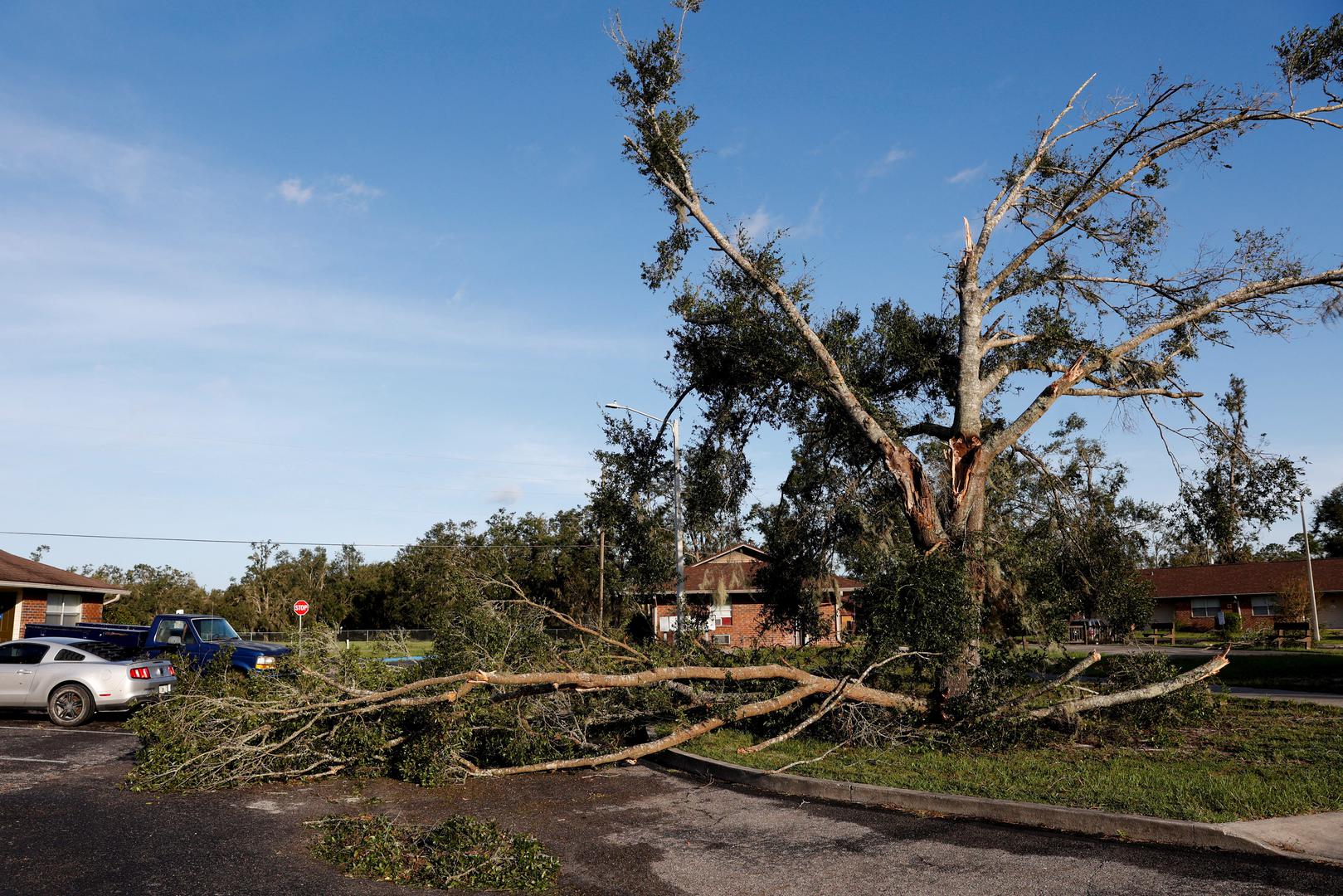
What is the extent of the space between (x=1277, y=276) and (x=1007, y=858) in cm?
1181

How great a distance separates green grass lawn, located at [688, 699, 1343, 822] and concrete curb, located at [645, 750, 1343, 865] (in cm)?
20

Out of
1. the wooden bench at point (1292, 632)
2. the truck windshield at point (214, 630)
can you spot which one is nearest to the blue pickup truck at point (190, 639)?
the truck windshield at point (214, 630)

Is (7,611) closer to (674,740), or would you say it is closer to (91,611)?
(91,611)

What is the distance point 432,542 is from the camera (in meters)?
53.1

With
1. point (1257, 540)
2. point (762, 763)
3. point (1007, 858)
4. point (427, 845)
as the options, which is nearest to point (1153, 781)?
point (1007, 858)

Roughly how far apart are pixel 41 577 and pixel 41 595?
1110 mm

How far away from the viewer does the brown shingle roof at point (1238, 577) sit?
48.2 m

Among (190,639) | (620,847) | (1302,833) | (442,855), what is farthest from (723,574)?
(442,855)

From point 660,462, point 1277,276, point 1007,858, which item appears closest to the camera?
point 1007,858

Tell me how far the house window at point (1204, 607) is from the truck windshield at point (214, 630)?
53124 millimetres

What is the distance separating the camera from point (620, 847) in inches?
289

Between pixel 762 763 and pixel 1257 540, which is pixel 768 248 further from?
pixel 1257 540

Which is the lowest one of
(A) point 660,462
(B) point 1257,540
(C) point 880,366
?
(B) point 1257,540

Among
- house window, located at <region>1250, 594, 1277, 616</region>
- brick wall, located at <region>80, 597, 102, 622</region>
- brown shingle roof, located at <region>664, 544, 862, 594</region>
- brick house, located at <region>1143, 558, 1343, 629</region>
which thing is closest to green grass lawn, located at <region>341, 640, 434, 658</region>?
brick wall, located at <region>80, 597, 102, 622</region>
